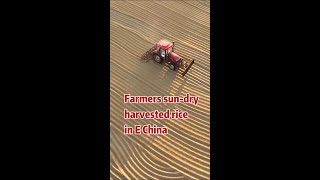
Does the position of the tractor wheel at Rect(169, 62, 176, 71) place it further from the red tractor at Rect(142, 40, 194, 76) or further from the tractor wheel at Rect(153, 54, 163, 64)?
the tractor wheel at Rect(153, 54, 163, 64)

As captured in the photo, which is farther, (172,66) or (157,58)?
(157,58)

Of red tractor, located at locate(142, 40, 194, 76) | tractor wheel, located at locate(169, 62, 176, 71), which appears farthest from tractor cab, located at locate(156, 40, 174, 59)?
tractor wheel, located at locate(169, 62, 176, 71)

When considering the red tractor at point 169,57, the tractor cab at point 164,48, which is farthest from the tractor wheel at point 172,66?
the tractor cab at point 164,48

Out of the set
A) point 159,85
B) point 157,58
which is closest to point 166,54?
point 157,58

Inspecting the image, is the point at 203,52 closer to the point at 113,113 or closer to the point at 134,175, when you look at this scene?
the point at 113,113

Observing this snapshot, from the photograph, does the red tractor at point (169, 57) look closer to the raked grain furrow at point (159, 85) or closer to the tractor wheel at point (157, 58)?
the tractor wheel at point (157, 58)

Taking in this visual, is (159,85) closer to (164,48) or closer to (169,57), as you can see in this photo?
(169,57)

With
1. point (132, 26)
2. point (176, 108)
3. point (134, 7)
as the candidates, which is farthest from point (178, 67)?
point (134, 7)

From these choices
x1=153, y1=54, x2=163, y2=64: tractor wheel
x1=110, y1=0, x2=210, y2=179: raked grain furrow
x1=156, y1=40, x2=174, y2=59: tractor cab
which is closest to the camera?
x1=110, y1=0, x2=210, y2=179: raked grain furrow
